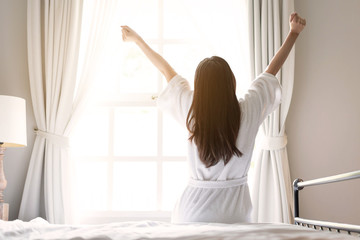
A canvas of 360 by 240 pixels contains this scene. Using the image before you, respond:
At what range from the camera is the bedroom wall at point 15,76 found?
10.5ft

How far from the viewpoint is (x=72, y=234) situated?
108 cm

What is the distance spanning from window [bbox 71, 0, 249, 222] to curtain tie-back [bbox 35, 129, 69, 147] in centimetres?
11

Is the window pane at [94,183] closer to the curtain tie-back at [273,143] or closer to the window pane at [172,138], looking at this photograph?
the window pane at [172,138]

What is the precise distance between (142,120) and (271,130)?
0.97 m

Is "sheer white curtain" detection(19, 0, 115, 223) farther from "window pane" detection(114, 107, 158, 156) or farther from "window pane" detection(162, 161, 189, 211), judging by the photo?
"window pane" detection(162, 161, 189, 211)

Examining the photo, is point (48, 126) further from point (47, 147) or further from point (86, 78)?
point (86, 78)

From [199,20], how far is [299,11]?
2.46ft

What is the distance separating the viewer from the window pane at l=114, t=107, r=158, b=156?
3.40 meters

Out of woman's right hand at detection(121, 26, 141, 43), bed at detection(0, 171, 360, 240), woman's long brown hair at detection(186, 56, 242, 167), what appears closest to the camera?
bed at detection(0, 171, 360, 240)

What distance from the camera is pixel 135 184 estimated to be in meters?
3.38

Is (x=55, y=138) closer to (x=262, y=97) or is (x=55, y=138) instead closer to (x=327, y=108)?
(x=262, y=97)

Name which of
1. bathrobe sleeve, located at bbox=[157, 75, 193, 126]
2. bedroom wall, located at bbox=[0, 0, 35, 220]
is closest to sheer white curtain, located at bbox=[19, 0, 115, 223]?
bedroom wall, located at bbox=[0, 0, 35, 220]

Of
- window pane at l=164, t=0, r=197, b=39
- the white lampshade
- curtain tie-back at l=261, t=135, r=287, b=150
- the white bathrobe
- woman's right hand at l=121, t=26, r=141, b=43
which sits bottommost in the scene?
the white bathrobe

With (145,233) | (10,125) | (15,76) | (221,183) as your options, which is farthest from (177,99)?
(15,76)
